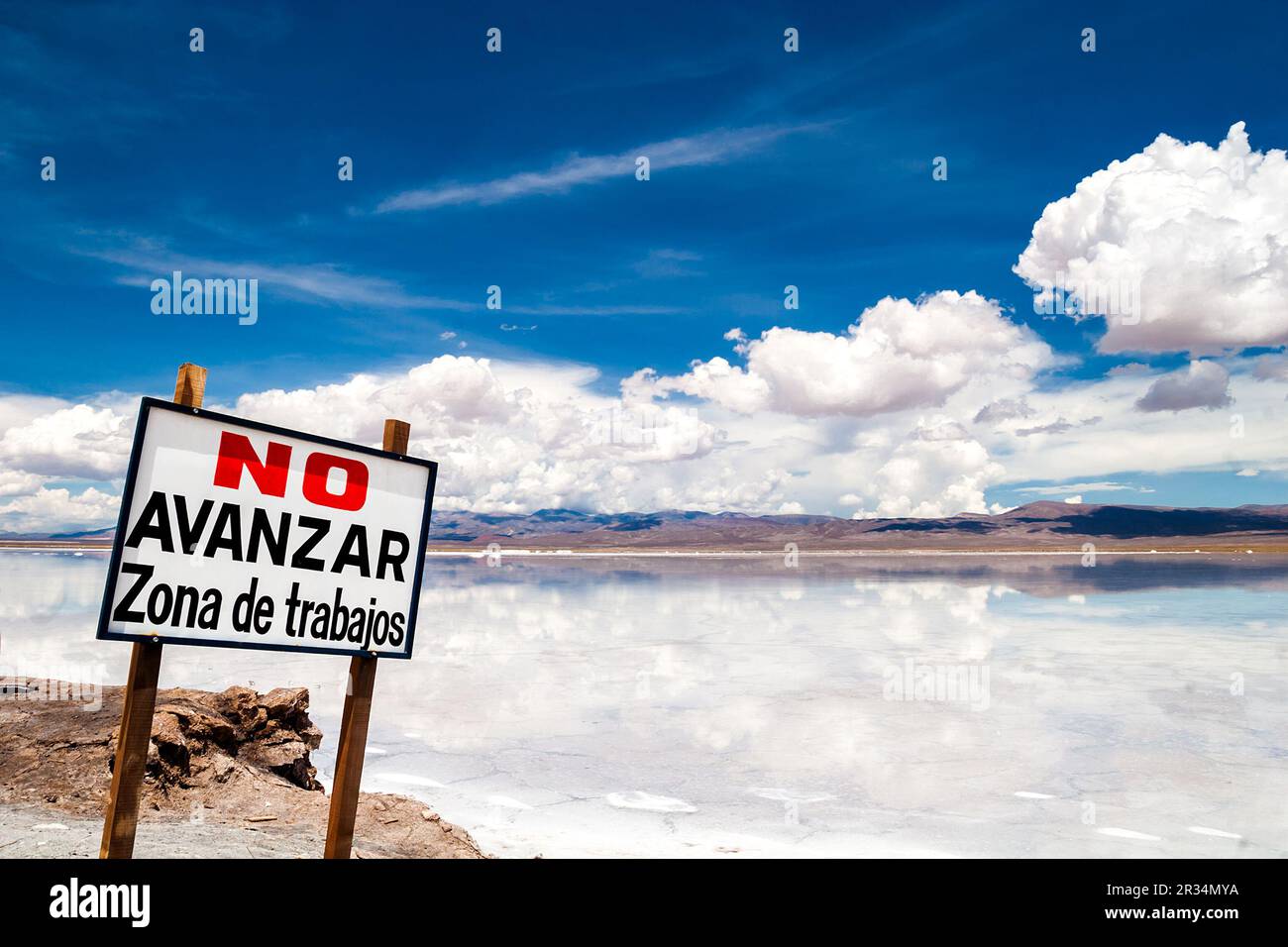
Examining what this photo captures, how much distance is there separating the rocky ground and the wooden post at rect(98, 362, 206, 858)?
6.61 feet

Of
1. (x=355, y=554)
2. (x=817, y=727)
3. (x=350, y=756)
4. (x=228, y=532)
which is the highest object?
(x=228, y=532)

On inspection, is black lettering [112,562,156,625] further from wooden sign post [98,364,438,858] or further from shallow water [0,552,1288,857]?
shallow water [0,552,1288,857]

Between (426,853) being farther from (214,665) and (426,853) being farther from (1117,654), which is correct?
(1117,654)

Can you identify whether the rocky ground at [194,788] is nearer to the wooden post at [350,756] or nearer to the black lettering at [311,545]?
the wooden post at [350,756]

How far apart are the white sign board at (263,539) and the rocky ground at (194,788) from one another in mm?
2440

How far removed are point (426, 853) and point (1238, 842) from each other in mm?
6266

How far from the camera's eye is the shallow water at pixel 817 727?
6434mm

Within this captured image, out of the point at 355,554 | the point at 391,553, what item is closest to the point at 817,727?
the point at 391,553

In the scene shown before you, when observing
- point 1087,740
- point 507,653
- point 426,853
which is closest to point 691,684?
point 507,653

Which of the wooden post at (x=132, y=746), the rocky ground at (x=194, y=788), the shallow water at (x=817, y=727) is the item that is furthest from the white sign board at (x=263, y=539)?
the shallow water at (x=817, y=727)

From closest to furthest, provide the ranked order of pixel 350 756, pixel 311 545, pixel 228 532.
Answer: pixel 228 532 < pixel 311 545 < pixel 350 756

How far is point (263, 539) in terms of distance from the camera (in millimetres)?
3320

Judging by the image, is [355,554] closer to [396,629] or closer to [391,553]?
[391,553]

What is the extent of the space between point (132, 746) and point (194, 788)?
4030 mm
